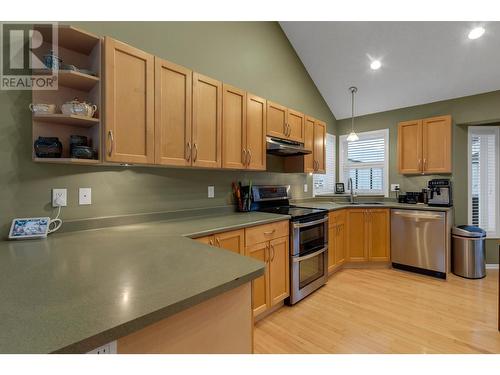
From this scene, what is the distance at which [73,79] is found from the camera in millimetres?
1537

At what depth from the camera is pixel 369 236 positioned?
352cm

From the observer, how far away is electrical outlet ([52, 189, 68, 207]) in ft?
5.32

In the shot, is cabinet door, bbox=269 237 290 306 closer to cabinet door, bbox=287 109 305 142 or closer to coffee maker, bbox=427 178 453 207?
cabinet door, bbox=287 109 305 142

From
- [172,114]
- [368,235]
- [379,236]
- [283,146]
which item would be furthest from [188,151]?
[379,236]

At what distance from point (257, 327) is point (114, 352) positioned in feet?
5.59

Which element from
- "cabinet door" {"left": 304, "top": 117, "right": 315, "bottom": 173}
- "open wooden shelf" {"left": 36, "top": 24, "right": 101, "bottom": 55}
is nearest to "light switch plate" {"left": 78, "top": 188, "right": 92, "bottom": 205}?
"open wooden shelf" {"left": 36, "top": 24, "right": 101, "bottom": 55}

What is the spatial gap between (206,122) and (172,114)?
0.33 m

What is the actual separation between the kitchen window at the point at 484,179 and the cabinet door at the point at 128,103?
13.9 feet

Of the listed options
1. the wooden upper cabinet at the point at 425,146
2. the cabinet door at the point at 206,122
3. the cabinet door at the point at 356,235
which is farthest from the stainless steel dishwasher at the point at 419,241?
the cabinet door at the point at 206,122

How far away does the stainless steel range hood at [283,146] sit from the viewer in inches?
108

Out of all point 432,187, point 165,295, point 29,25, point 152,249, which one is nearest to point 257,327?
point 152,249

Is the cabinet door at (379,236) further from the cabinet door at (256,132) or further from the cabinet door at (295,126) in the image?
the cabinet door at (256,132)

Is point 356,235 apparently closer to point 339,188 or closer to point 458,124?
point 339,188

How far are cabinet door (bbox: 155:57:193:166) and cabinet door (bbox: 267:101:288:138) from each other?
1.05 m
